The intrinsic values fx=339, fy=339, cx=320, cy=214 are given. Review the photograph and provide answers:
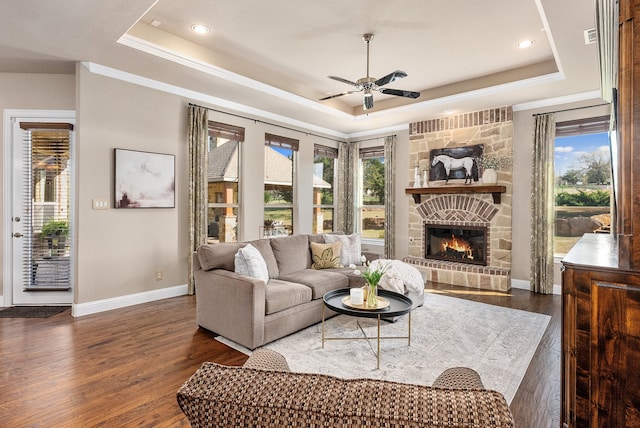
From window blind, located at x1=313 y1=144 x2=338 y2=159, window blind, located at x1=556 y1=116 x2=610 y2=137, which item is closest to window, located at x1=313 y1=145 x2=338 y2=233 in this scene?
window blind, located at x1=313 y1=144 x2=338 y2=159

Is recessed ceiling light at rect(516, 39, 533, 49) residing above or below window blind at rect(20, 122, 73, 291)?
above

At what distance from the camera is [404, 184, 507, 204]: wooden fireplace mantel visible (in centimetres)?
543

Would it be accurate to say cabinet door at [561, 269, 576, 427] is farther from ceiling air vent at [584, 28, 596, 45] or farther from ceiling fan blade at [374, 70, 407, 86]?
ceiling air vent at [584, 28, 596, 45]

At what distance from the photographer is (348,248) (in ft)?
15.4

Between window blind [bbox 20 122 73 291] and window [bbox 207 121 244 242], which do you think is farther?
window [bbox 207 121 244 242]

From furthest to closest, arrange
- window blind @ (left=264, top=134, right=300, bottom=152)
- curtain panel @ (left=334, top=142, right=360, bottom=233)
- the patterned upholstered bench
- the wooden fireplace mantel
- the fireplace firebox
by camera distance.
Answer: curtain panel @ (left=334, top=142, right=360, bottom=233)
window blind @ (left=264, top=134, right=300, bottom=152)
the fireplace firebox
the wooden fireplace mantel
the patterned upholstered bench

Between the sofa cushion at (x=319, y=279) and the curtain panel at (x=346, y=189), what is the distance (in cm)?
342

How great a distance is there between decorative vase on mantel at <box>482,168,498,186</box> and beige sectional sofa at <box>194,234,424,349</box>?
2533mm

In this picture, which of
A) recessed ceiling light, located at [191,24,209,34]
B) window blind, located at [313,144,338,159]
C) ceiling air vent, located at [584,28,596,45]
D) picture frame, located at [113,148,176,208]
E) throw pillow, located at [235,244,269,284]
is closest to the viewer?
ceiling air vent, located at [584,28,596,45]

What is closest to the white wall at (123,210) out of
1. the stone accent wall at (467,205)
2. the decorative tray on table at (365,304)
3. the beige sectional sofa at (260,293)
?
the beige sectional sofa at (260,293)

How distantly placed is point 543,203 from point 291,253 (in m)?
3.85

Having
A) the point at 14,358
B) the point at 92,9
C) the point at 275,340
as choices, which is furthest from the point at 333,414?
the point at 92,9

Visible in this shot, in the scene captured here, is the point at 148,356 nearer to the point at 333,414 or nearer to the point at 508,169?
the point at 333,414

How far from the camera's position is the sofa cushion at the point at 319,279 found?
3.62 m
